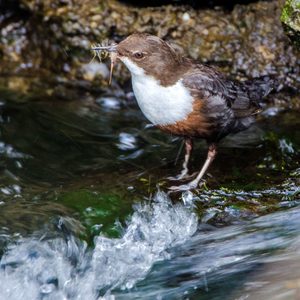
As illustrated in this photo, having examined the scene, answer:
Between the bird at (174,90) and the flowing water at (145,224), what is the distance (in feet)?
1.02

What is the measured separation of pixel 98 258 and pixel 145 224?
1.35ft

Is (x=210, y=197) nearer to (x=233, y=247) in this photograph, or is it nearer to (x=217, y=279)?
(x=233, y=247)

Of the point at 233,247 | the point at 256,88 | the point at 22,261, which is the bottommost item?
the point at 22,261

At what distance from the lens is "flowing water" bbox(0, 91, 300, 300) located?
13.8ft

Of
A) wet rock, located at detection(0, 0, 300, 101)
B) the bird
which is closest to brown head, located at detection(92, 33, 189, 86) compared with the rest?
the bird

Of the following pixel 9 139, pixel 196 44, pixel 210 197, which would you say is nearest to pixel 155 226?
pixel 210 197

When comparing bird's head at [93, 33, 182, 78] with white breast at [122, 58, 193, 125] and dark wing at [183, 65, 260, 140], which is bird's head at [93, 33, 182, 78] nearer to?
white breast at [122, 58, 193, 125]

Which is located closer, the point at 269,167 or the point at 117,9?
the point at 269,167

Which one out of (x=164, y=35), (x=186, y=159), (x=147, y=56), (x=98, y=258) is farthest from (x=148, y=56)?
(x=164, y=35)

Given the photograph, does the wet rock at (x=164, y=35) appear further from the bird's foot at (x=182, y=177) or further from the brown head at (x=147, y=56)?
the brown head at (x=147, y=56)

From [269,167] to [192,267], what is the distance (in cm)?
119

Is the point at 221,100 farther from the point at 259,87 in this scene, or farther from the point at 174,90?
the point at 259,87

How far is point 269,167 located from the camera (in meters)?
5.16

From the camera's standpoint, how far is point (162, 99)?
15.2 ft
